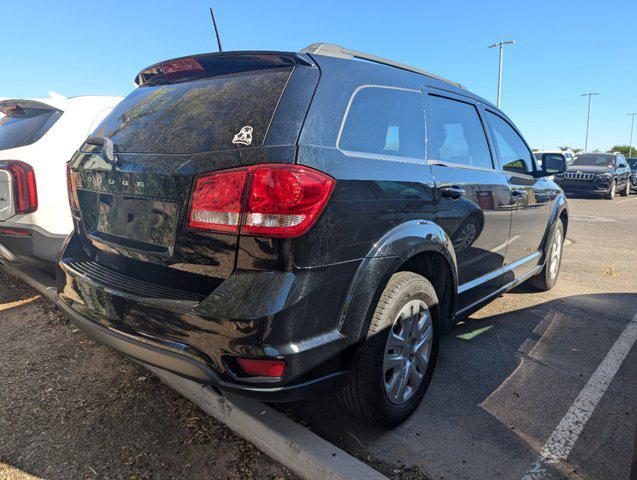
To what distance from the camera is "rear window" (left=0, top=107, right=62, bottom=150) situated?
12.9 ft

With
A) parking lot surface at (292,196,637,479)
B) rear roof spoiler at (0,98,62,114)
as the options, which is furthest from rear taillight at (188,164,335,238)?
rear roof spoiler at (0,98,62,114)

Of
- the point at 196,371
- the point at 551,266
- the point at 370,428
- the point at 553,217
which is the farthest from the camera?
the point at 551,266

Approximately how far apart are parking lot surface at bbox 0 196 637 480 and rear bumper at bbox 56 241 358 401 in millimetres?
560

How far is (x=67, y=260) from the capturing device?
8.25 feet

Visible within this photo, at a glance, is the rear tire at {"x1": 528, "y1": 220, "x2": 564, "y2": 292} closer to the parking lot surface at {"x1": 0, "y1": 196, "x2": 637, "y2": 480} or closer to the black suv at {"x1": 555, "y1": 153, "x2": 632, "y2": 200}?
the parking lot surface at {"x1": 0, "y1": 196, "x2": 637, "y2": 480}

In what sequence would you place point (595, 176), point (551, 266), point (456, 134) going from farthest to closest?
point (595, 176) → point (551, 266) → point (456, 134)

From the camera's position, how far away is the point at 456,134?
10.0 ft

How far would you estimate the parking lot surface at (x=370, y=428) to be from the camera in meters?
2.15

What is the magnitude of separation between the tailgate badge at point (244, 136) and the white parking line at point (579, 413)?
1.91m

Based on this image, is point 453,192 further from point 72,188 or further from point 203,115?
point 72,188

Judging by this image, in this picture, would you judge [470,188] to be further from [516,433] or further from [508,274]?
[516,433]

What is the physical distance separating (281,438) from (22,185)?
2.98 m

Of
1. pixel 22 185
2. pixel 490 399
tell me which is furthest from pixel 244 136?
pixel 22 185

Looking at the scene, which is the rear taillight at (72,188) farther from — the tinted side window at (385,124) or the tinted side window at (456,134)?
the tinted side window at (456,134)
